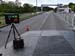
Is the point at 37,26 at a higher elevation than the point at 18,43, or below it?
below

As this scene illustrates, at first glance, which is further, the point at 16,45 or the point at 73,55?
the point at 16,45

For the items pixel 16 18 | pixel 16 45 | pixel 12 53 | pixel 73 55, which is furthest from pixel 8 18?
pixel 73 55

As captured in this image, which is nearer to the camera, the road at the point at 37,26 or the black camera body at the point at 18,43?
the black camera body at the point at 18,43

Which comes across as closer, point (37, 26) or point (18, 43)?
point (18, 43)

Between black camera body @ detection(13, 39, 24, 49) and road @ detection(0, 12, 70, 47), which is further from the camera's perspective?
road @ detection(0, 12, 70, 47)

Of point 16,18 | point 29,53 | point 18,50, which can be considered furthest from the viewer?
point 16,18

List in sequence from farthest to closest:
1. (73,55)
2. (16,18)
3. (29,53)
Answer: (16,18), (29,53), (73,55)

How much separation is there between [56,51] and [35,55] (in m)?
1.54

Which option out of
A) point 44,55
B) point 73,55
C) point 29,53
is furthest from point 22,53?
point 73,55

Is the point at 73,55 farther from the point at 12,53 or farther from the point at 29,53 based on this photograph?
the point at 12,53

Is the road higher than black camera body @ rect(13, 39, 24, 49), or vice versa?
black camera body @ rect(13, 39, 24, 49)

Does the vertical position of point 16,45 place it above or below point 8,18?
below

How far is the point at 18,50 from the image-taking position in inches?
535

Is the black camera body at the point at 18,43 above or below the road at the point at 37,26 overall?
above
